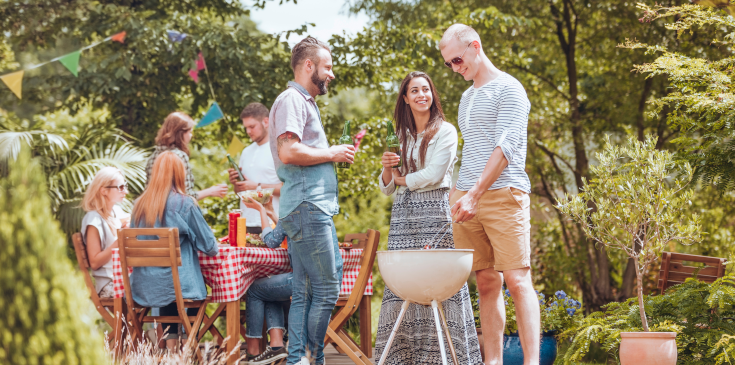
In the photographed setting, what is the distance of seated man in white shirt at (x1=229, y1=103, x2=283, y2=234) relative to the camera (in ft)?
15.0

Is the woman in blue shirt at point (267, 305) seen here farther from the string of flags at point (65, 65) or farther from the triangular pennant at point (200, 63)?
the string of flags at point (65, 65)

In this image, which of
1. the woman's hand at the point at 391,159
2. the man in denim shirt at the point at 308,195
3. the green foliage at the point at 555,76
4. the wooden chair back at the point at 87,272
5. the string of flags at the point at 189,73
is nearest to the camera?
the man in denim shirt at the point at 308,195

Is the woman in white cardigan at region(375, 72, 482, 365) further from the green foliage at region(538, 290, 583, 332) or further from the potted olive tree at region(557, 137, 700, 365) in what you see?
the green foliage at region(538, 290, 583, 332)

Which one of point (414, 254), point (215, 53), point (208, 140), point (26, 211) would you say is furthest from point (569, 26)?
point (26, 211)

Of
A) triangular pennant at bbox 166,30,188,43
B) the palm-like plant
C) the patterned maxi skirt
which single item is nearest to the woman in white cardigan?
the patterned maxi skirt

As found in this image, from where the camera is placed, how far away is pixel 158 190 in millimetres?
3857

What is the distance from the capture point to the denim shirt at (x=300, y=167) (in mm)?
3057

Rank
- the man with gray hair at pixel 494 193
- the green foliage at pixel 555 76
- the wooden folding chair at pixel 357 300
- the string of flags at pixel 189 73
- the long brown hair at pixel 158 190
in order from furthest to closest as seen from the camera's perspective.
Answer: the green foliage at pixel 555 76, the string of flags at pixel 189 73, the long brown hair at pixel 158 190, the wooden folding chair at pixel 357 300, the man with gray hair at pixel 494 193

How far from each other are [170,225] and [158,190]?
0.23 meters

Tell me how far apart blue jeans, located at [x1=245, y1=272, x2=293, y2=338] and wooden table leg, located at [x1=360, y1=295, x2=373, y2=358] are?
525mm

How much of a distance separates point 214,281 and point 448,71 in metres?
4.57

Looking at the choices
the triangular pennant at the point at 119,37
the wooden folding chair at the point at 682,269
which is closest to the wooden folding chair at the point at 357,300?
the wooden folding chair at the point at 682,269

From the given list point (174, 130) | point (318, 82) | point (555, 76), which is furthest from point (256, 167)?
point (555, 76)

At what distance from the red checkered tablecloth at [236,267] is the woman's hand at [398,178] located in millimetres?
726
